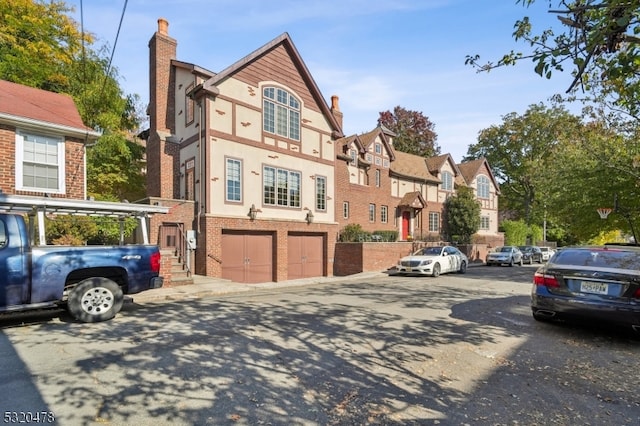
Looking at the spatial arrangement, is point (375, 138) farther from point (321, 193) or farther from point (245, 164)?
point (245, 164)

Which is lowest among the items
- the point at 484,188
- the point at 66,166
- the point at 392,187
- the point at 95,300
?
the point at 95,300

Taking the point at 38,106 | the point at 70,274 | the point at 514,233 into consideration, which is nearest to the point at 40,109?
the point at 38,106

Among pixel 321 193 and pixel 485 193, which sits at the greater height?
pixel 485 193

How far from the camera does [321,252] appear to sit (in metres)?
21.3

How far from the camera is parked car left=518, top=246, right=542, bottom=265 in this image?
30234 mm

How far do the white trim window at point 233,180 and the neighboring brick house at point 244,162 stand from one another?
5cm

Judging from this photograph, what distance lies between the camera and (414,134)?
49719mm

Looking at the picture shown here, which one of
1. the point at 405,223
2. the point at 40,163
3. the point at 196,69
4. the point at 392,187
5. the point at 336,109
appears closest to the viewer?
the point at 40,163

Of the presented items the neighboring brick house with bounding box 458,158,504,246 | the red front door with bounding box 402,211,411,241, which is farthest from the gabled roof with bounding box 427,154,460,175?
the red front door with bounding box 402,211,411,241

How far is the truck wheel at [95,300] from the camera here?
22.4 ft

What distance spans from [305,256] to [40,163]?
40.6ft

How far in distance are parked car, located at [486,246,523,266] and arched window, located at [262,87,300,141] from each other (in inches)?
702

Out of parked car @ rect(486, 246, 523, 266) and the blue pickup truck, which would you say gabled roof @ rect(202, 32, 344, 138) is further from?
parked car @ rect(486, 246, 523, 266)

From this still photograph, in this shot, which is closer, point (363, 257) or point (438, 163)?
point (363, 257)
